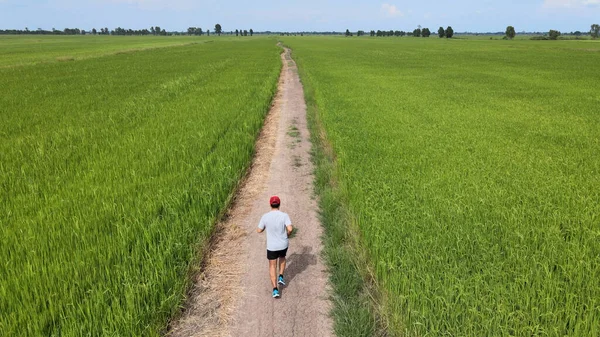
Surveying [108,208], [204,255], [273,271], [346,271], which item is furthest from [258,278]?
[108,208]

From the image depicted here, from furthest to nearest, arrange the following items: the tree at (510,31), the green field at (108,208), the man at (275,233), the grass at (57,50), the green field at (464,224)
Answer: the tree at (510,31) < the grass at (57,50) < the man at (275,233) < the green field at (108,208) < the green field at (464,224)

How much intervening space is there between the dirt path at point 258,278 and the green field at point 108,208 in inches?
12.8

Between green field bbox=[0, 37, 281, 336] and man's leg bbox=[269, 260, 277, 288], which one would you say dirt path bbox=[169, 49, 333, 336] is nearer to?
man's leg bbox=[269, 260, 277, 288]

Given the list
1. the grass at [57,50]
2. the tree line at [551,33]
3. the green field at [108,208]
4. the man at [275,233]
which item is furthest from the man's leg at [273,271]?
the tree line at [551,33]

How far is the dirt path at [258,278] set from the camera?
13.2ft

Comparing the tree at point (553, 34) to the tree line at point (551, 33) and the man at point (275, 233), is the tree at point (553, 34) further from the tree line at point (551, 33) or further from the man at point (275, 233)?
the man at point (275, 233)

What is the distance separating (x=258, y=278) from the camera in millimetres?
4867

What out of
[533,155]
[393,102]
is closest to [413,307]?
→ [533,155]

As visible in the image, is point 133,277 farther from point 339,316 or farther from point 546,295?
point 546,295

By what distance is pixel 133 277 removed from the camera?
4262 millimetres

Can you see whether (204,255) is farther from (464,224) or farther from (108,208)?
(464,224)

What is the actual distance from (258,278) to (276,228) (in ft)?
2.93

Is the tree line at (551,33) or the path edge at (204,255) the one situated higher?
the tree line at (551,33)

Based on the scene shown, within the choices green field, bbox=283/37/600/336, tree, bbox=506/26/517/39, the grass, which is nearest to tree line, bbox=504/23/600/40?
tree, bbox=506/26/517/39
